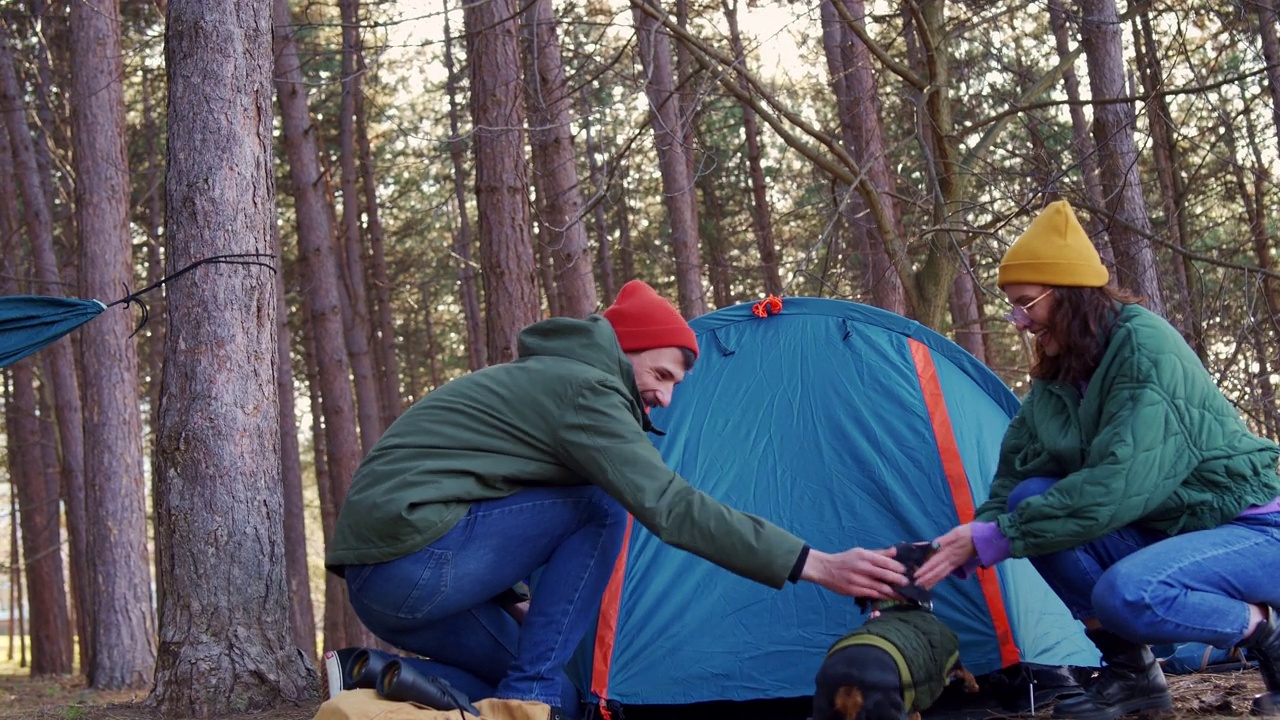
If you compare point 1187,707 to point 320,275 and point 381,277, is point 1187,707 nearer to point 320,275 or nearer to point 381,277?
point 320,275

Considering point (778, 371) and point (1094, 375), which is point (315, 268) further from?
point (1094, 375)

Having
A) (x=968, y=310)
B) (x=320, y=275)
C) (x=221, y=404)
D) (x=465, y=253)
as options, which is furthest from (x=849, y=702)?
(x=465, y=253)

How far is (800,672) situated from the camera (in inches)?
165

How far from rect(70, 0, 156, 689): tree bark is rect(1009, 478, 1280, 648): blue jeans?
274 inches

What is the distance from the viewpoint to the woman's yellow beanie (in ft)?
11.2

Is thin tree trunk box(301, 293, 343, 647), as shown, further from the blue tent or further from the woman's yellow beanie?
the woman's yellow beanie

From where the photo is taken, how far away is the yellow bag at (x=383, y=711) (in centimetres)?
304

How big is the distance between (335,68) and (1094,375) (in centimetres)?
1448

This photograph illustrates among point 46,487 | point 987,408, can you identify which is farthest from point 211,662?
point 46,487

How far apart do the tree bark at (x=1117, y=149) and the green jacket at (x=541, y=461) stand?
502 centimetres

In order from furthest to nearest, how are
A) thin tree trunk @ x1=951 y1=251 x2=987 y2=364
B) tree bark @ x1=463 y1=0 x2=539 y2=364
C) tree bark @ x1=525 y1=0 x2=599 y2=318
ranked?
thin tree trunk @ x1=951 y1=251 x2=987 y2=364, tree bark @ x1=525 y1=0 x2=599 y2=318, tree bark @ x1=463 y1=0 x2=539 y2=364

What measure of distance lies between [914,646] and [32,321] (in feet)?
10.8

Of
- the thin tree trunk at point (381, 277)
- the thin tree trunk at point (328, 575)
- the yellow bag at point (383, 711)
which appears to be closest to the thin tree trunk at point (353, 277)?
the thin tree trunk at point (381, 277)

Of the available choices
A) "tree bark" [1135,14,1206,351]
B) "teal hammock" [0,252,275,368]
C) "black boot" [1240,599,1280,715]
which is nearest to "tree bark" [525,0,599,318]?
"tree bark" [1135,14,1206,351]
